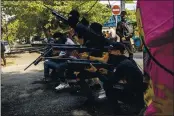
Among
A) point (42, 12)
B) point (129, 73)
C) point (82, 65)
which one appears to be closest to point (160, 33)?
point (129, 73)

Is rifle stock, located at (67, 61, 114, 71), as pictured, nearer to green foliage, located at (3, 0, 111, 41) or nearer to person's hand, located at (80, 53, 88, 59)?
person's hand, located at (80, 53, 88, 59)

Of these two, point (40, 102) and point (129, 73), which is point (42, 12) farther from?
point (129, 73)

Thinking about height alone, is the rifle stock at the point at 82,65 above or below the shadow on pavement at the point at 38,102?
above

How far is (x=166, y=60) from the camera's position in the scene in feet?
6.98

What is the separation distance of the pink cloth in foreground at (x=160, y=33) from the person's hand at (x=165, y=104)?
27 mm

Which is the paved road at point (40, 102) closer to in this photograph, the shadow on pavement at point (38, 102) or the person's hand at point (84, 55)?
the shadow on pavement at point (38, 102)

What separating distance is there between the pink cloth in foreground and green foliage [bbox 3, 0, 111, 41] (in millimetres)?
14835

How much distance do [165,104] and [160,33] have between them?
0.47 meters

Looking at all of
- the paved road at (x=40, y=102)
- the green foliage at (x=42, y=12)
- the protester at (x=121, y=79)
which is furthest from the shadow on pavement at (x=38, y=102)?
the green foliage at (x=42, y=12)

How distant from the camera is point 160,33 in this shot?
2072 millimetres

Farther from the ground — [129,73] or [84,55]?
[84,55]

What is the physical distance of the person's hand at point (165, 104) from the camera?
217cm

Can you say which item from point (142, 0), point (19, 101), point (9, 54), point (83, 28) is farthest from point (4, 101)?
point (9, 54)

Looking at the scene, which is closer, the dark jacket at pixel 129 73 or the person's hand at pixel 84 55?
the dark jacket at pixel 129 73
